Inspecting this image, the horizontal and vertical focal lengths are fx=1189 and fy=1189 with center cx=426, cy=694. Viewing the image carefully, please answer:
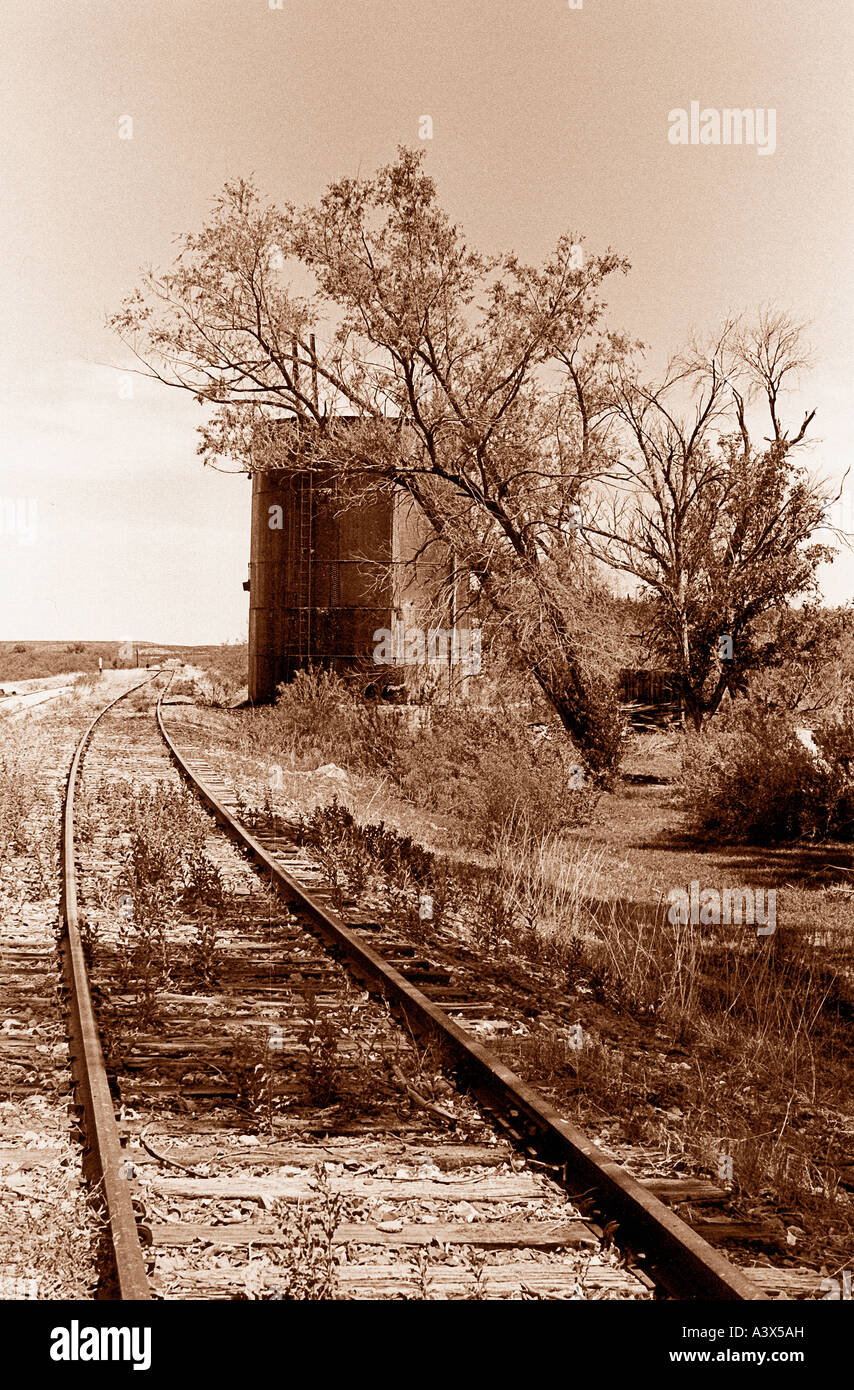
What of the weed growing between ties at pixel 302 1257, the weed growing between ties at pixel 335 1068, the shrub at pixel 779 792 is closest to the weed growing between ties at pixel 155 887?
the weed growing between ties at pixel 335 1068

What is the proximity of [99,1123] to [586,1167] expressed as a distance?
1.90m

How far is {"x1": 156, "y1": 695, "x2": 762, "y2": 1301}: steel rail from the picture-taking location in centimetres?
359

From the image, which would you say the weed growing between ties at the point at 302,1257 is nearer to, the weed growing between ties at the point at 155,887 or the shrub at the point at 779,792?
the weed growing between ties at the point at 155,887

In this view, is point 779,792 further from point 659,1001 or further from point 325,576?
point 325,576

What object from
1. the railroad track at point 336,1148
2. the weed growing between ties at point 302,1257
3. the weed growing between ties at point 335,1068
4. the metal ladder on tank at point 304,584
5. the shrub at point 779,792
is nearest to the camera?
the weed growing between ties at point 302,1257

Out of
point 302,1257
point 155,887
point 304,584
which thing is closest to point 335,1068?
point 302,1257

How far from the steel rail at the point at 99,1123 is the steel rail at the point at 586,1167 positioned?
158 centimetres

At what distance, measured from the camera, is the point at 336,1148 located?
4.75 meters

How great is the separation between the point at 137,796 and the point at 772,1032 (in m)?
9.94

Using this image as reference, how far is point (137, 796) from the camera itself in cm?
1510

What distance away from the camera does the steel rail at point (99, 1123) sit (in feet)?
11.8

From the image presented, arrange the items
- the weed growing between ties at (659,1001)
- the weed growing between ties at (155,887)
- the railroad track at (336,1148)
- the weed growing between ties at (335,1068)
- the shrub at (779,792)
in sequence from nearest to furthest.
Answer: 1. the railroad track at (336,1148)
2. the weed growing between ties at (659,1001)
3. the weed growing between ties at (335,1068)
4. the weed growing between ties at (155,887)
5. the shrub at (779,792)

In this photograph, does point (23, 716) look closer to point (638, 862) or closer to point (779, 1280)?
point (638, 862)
